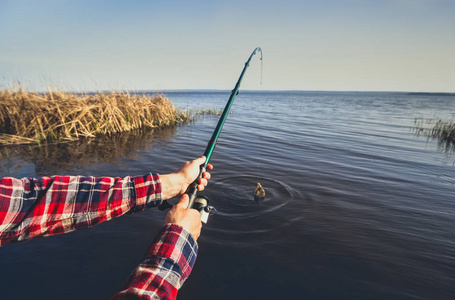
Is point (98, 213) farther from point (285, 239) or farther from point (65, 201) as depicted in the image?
point (285, 239)

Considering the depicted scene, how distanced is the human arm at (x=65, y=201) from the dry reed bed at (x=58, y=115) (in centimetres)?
1048

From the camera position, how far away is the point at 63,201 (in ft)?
4.97

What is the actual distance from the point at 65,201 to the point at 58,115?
11.0m

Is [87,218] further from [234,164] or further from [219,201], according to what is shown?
[234,164]

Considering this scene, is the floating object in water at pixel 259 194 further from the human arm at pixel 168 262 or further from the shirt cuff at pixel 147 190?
the human arm at pixel 168 262

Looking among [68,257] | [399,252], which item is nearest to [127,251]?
[68,257]

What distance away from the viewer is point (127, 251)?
344cm

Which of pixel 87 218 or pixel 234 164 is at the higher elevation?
pixel 87 218

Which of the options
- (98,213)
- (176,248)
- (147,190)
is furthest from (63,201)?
(176,248)

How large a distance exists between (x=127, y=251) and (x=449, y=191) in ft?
25.8

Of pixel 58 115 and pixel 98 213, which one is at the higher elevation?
pixel 58 115

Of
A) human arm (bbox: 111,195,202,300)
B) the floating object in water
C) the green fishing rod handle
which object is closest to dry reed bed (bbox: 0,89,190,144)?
the floating object in water

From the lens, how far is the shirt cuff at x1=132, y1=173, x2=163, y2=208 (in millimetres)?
1786

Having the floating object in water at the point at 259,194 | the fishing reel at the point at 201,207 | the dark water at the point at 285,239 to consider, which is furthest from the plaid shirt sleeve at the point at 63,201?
the floating object in water at the point at 259,194
